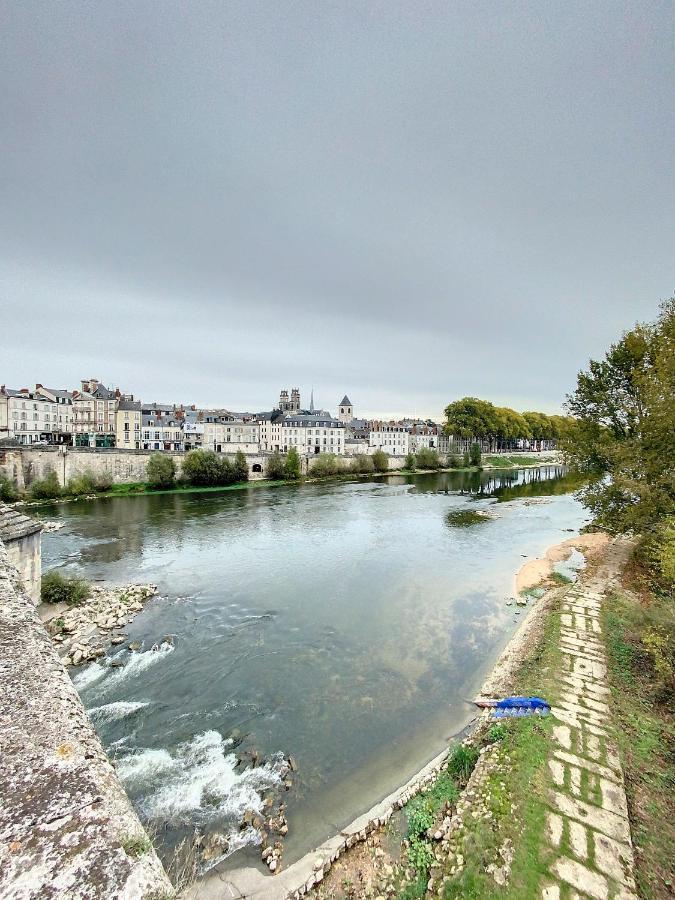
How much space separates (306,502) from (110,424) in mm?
38032

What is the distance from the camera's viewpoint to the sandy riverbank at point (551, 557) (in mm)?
18938

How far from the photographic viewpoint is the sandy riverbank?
18.9m

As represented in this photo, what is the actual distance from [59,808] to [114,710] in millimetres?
9668

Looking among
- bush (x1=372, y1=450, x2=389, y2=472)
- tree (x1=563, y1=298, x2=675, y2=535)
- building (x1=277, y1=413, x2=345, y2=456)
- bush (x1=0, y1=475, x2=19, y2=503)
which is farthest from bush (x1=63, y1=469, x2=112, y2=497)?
tree (x1=563, y1=298, x2=675, y2=535)

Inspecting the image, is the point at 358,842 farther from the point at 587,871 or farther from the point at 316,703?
the point at 316,703

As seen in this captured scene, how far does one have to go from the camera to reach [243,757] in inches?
338

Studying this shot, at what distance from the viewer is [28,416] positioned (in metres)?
56.0

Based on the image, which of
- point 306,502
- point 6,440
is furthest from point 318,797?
point 6,440

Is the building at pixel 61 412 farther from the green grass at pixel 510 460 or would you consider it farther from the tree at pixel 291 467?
the green grass at pixel 510 460

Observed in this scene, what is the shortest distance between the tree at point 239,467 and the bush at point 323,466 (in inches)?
425

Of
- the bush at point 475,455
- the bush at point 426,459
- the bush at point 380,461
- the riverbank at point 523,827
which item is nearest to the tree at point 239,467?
the bush at point 380,461

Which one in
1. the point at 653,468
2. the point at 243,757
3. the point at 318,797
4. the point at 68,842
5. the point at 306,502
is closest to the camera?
the point at 68,842

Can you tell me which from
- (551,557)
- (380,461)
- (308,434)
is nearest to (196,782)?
(551,557)

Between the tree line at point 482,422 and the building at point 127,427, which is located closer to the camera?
the building at point 127,427
